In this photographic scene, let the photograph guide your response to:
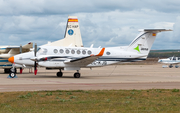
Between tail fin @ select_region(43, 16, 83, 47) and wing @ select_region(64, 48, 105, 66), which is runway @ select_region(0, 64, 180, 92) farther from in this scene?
tail fin @ select_region(43, 16, 83, 47)

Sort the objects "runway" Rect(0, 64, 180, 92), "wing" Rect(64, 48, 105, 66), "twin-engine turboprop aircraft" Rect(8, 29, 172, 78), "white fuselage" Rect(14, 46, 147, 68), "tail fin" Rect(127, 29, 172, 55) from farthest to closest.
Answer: "tail fin" Rect(127, 29, 172, 55) → "white fuselage" Rect(14, 46, 147, 68) → "twin-engine turboprop aircraft" Rect(8, 29, 172, 78) → "wing" Rect(64, 48, 105, 66) → "runway" Rect(0, 64, 180, 92)

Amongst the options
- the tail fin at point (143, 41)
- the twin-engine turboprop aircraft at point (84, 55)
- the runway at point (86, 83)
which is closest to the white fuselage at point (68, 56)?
the twin-engine turboprop aircraft at point (84, 55)

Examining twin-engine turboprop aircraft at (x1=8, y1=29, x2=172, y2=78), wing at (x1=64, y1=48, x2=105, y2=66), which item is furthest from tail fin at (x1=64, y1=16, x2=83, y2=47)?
wing at (x1=64, y1=48, x2=105, y2=66)

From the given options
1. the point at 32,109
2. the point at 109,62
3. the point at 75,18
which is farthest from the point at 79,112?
the point at 75,18

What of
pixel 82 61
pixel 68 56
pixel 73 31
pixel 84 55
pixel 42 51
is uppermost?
pixel 73 31

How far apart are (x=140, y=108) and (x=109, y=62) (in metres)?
19.6

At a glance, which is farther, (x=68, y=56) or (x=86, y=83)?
(x=68, y=56)

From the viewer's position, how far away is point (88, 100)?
12852mm

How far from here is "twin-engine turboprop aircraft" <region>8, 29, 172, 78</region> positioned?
89.1 feet

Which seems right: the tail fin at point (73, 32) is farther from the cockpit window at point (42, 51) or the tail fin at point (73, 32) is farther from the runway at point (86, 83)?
the cockpit window at point (42, 51)

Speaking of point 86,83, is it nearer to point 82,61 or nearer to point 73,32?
point 82,61

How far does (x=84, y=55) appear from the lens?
97.0ft

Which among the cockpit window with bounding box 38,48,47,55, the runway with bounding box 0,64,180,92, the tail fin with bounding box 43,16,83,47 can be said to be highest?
the tail fin with bounding box 43,16,83,47

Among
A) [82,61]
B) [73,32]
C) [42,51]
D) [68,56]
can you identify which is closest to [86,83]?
[82,61]
